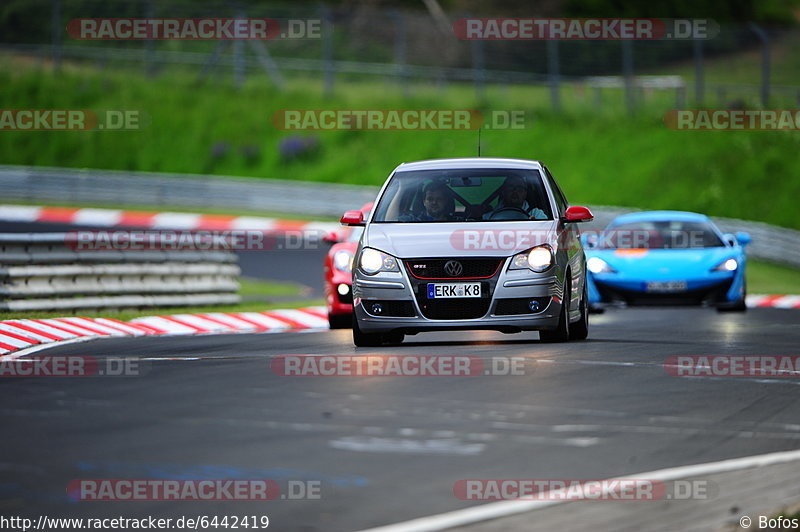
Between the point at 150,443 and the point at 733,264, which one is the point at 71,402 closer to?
the point at 150,443

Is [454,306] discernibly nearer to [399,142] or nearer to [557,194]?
[557,194]

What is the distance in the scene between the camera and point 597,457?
7977 millimetres

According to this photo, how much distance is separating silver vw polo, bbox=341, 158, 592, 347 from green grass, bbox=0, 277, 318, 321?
229 inches

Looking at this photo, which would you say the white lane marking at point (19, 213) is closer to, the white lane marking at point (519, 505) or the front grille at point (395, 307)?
the front grille at point (395, 307)

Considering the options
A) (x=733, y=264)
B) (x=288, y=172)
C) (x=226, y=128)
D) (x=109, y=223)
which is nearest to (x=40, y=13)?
(x=226, y=128)

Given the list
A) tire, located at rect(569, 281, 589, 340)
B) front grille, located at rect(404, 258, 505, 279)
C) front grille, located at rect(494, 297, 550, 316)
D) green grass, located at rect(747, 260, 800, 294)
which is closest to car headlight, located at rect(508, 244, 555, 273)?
front grille, located at rect(404, 258, 505, 279)

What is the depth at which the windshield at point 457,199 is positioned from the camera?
13.8m

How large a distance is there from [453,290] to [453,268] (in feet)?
0.60

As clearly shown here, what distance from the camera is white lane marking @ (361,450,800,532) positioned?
6.33 m

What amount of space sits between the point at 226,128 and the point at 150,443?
4163 centimetres

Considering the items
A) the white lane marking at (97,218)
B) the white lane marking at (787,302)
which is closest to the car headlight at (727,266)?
the white lane marking at (787,302)

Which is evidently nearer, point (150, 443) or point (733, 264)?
point (150, 443)

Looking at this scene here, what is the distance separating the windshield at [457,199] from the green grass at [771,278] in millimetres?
14318

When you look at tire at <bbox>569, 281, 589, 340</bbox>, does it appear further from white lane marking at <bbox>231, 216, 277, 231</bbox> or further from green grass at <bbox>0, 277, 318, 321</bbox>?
white lane marking at <bbox>231, 216, 277, 231</bbox>
